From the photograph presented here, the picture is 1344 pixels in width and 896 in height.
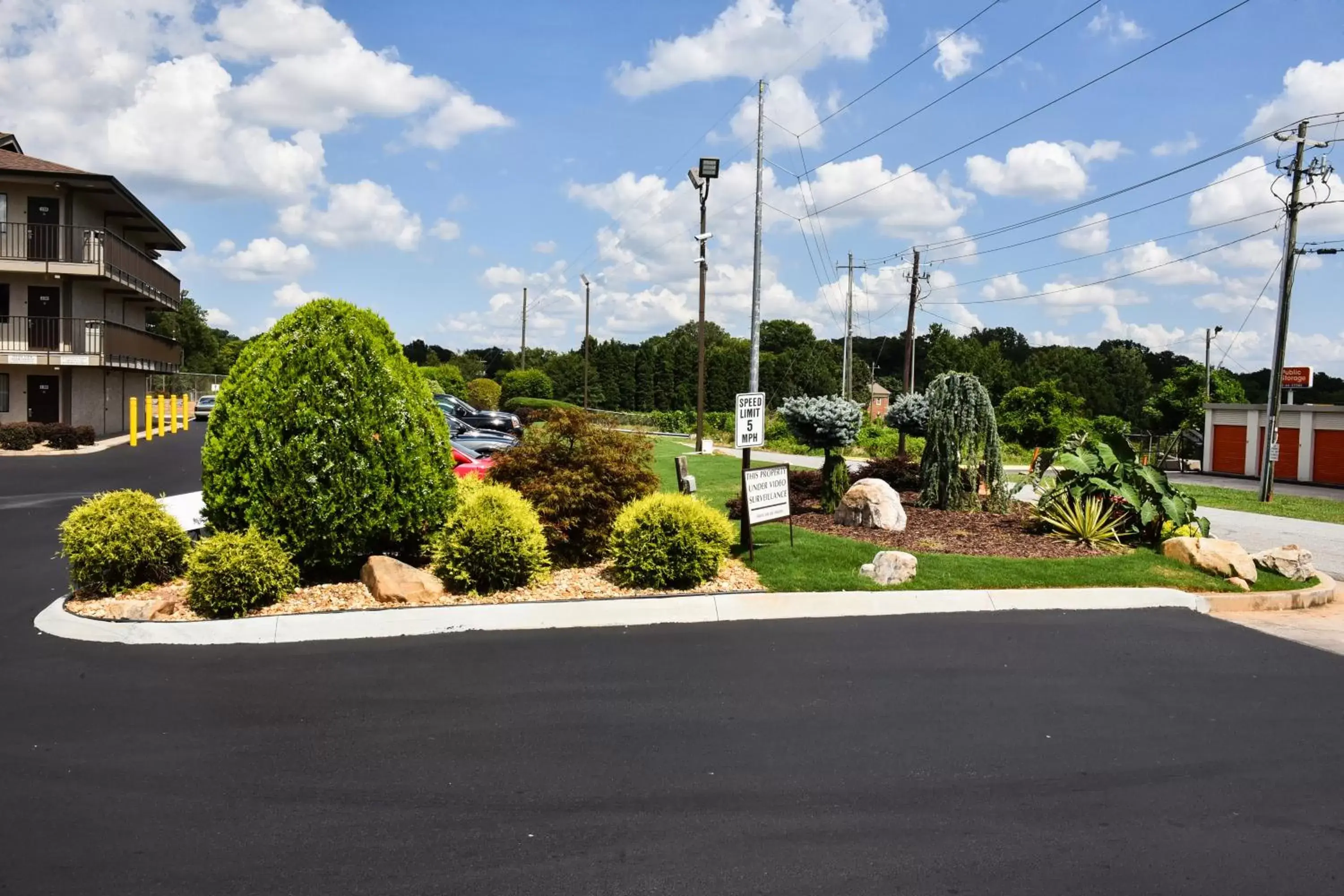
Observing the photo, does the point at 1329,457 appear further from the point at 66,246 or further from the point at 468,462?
the point at 66,246

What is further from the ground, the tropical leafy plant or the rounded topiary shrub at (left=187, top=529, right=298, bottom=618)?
the tropical leafy plant

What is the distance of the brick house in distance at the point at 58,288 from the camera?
94.8 feet

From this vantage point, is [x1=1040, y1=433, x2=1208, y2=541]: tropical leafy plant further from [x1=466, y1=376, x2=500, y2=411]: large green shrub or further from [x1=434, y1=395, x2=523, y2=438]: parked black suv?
[x1=466, y1=376, x2=500, y2=411]: large green shrub

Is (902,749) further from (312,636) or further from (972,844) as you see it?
(312,636)

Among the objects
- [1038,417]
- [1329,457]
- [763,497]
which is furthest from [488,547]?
[1038,417]

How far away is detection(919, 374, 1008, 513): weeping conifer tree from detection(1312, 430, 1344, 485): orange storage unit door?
26223mm

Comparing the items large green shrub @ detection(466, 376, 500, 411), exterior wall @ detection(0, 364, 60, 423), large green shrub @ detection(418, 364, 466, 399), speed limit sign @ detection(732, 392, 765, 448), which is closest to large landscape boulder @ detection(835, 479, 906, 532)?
speed limit sign @ detection(732, 392, 765, 448)

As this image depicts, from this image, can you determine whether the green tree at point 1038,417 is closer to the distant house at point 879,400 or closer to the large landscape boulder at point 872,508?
the distant house at point 879,400

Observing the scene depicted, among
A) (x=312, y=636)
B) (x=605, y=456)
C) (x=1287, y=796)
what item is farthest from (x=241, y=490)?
(x=1287, y=796)

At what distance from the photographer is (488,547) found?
9031 mm

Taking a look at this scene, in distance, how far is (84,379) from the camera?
31.5 metres

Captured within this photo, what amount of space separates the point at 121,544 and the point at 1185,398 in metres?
55.7

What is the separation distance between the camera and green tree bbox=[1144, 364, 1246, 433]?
171 feet

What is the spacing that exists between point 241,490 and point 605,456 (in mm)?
3781
